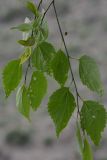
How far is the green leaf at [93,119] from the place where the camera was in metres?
0.82

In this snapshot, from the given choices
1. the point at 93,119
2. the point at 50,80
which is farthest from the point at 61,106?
the point at 50,80

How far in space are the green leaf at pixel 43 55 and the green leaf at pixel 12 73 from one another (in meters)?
0.03

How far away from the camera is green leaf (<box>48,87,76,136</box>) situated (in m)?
0.82

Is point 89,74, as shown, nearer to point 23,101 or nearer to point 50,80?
point 23,101

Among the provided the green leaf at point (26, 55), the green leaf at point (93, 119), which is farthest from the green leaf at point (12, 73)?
the green leaf at point (93, 119)

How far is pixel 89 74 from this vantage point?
833 mm

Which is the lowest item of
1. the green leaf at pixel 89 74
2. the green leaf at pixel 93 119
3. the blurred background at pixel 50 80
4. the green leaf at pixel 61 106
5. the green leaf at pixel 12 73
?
the blurred background at pixel 50 80

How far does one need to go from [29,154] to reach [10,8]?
3068 millimetres

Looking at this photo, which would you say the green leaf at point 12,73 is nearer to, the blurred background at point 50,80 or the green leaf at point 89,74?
the green leaf at point 89,74

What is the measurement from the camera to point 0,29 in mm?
6621

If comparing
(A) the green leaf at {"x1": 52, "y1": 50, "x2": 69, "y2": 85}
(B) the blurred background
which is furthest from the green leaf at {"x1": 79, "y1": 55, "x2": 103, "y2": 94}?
(B) the blurred background

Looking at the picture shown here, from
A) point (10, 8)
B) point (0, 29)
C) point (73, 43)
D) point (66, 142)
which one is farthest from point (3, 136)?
point (10, 8)

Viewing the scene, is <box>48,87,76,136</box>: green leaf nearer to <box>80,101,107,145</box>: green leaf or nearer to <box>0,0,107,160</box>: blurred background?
<box>80,101,107,145</box>: green leaf

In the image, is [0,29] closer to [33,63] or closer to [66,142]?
[66,142]
